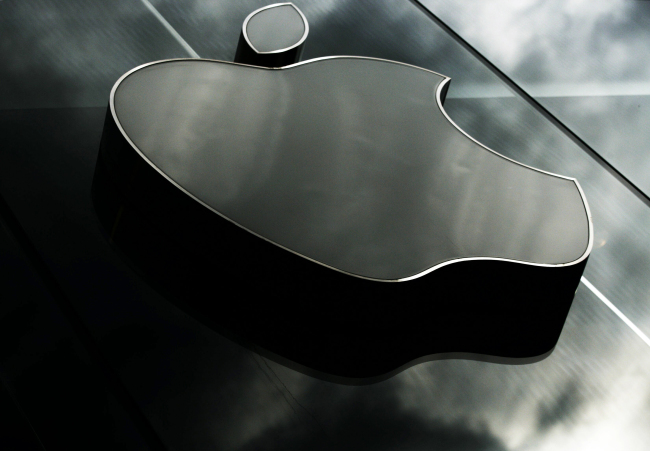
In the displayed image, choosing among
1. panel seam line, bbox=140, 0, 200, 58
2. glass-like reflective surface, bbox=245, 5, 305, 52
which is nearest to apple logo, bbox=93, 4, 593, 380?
glass-like reflective surface, bbox=245, 5, 305, 52

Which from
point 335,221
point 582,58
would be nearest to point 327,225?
point 335,221

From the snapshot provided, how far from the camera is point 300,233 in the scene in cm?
66

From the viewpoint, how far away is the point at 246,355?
0.68 meters

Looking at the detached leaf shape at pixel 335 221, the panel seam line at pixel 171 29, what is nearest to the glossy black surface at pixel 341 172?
the detached leaf shape at pixel 335 221

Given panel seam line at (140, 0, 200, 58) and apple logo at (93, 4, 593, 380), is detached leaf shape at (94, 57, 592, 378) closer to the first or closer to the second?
apple logo at (93, 4, 593, 380)

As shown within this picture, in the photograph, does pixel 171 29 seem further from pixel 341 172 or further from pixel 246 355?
pixel 246 355

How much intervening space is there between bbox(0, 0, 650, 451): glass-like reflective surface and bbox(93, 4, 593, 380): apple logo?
0.08ft

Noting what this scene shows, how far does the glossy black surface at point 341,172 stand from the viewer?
26.6 inches

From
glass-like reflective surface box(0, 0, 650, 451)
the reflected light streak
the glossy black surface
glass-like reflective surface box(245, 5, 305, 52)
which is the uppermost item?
the glossy black surface

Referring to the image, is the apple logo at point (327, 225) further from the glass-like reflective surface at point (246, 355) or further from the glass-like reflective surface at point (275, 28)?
the glass-like reflective surface at point (275, 28)

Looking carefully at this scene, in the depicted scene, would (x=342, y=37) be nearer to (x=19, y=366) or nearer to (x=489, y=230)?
(x=489, y=230)

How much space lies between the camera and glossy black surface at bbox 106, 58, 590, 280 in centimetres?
68

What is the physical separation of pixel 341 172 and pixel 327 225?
10 centimetres

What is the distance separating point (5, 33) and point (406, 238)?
73 cm
